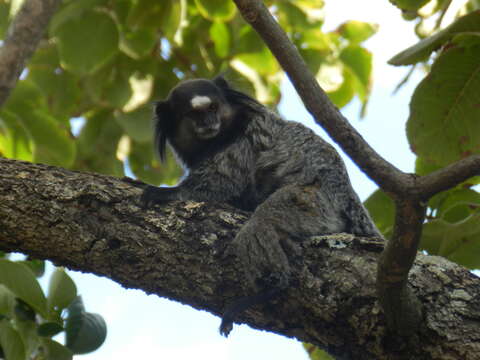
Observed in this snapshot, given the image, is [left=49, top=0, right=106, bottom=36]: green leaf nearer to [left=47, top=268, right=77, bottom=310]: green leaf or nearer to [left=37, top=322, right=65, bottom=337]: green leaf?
[left=47, top=268, right=77, bottom=310]: green leaf

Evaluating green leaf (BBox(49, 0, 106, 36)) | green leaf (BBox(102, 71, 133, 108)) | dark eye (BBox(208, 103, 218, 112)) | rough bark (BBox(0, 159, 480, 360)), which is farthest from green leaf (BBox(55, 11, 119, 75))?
rough bark (BBox(0, 159, 480, 360))

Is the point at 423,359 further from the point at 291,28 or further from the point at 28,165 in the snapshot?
the point at 291,28

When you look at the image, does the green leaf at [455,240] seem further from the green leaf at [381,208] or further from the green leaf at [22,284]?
the green leaf at [22,284]

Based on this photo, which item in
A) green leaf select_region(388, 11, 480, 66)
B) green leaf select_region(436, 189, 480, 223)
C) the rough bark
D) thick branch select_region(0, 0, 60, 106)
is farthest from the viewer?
green leaf select_region(436, 189, 480, 223)

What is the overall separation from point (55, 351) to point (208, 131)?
2.00m

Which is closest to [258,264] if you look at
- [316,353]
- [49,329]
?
[316,353]

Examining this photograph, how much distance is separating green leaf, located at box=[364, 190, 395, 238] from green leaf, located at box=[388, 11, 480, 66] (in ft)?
3.23

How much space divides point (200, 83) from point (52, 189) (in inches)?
66.9

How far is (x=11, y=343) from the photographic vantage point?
7.43 feet

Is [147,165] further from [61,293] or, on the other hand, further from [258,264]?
[61,293]

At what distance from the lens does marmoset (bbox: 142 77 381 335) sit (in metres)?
2.83

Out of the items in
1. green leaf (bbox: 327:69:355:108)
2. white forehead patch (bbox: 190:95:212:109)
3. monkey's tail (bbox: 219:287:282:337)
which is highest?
green leaf (bbox: 327:69:355:108)

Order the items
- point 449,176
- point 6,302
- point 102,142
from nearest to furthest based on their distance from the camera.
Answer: point 449,176 < point 6,302 < point 102,142

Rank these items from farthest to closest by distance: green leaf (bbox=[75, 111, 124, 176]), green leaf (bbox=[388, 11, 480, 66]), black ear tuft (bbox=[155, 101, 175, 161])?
green leaf (bbox=[75, 111, 124, 176]), black ear tuft (bbox=[155, 101, 175, 161]), green leaf (bbox=[388, 11, 480, 66])
